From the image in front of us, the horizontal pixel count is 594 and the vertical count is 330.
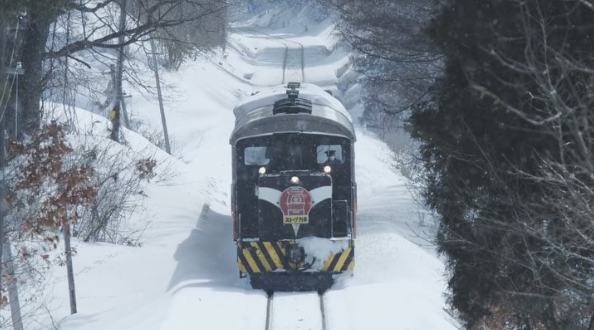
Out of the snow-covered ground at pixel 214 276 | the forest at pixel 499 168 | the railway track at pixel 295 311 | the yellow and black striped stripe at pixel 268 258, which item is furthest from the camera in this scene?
the yellow and black striped stripe at pixel 268 258

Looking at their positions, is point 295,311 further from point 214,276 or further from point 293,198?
point 214,276

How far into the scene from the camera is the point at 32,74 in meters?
16.5

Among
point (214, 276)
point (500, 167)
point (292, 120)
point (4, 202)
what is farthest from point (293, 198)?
point (500, 167)

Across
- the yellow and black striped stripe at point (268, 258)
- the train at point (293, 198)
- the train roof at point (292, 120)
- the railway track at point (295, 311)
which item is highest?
the train roof at point (292, 120)

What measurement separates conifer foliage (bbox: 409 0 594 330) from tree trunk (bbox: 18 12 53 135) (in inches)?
300

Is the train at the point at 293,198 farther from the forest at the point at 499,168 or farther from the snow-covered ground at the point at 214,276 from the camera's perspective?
the forest at the point at 499,168

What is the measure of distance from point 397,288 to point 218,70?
45.1 m

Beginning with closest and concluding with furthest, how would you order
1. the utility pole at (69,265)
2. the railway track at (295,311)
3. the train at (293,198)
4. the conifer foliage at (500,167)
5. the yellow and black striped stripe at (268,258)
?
the conifer foliage at (500,167) → the railway track at (295,311) → the utility pole at (69,265) → the train at (293,198) → the yellow and black striped stripe at (268,258)

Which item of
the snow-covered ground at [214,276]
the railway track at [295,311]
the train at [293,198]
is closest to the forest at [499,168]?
the snow-covered ground at [214,276]

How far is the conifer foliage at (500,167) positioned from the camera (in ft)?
30.0

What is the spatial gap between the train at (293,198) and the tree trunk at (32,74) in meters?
3.85

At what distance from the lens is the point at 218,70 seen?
58.4m

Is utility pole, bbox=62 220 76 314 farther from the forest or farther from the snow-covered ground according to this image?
the snow-covered ground

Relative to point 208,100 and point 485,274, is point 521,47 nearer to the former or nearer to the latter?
point 485,274
